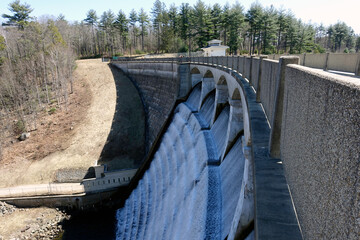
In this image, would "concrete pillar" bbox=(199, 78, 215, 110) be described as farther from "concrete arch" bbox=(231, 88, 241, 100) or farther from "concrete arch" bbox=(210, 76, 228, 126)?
"concrete arch" bbox=(231, 88, 241, 100)

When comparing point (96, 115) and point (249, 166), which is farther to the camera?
point (96, 115)

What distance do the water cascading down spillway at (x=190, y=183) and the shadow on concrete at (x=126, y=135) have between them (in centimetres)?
476

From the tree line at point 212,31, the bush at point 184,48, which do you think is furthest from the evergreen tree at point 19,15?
the bush at point 184,48

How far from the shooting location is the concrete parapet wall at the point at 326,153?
211 centimetres

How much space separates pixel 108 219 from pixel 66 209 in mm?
4712

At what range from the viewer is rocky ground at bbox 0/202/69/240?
21.6 metres

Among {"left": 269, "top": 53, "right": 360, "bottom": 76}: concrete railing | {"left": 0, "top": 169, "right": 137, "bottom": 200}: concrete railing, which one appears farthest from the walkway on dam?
{"left": 269, "top": 53, "right": 360, "bottom": 76}: concrete railing

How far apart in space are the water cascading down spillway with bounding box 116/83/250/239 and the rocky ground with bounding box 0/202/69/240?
5839 mm

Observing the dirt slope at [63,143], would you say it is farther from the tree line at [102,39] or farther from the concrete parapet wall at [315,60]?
the concrete parapet wall at [315,60]

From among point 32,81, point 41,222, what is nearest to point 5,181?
point 41,222

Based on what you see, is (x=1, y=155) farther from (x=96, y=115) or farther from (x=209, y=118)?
(x=209, y=118)

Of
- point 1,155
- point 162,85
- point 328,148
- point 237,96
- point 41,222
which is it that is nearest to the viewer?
point 328,148

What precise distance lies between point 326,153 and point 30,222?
2709 centimetres

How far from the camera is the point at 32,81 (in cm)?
4256
